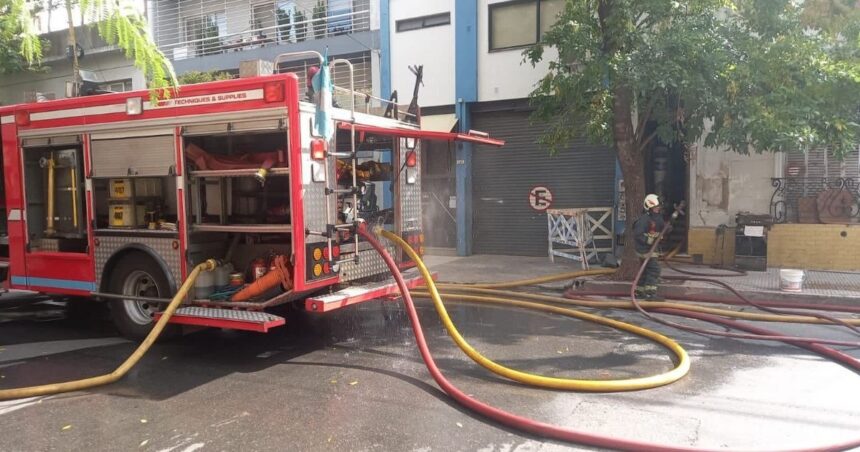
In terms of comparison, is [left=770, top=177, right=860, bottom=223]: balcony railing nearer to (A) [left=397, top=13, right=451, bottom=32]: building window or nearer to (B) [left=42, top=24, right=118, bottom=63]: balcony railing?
(A) [left=397, top=13, right=451, bottom=32]: building window

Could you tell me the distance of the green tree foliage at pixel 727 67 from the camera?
7840mm

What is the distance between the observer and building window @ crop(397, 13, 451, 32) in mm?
13672

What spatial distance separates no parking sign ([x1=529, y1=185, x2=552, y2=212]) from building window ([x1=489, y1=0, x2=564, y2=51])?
10.4 ft

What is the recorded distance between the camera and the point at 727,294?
8383 millimetres

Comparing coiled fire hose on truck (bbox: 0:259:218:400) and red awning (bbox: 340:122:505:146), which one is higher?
red awning (bbox: 340:122:505:146)

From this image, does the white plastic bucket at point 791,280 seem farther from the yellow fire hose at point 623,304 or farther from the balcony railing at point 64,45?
the balcony railing at point 64,45

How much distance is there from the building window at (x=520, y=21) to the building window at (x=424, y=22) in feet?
3.73

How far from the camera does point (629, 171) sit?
942 centimetres

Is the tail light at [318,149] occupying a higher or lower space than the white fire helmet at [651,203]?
higher

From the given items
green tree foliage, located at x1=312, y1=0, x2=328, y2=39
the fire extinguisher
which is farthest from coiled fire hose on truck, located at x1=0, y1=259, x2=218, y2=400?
green tree foliage, located at x1=312, y1=0, x2=328, y2=39

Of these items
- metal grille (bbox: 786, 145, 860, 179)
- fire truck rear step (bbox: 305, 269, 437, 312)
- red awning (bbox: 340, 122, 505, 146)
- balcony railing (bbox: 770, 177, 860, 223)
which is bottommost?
fire truck rear step (bbox: 305, 269, 437, 312)

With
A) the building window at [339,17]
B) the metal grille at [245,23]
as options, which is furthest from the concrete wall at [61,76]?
the building window at [339,17]

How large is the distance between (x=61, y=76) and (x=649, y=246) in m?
20.0

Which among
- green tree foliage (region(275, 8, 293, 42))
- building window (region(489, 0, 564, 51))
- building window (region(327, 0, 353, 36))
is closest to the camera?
building window (region(489, 0, 564, 51))
